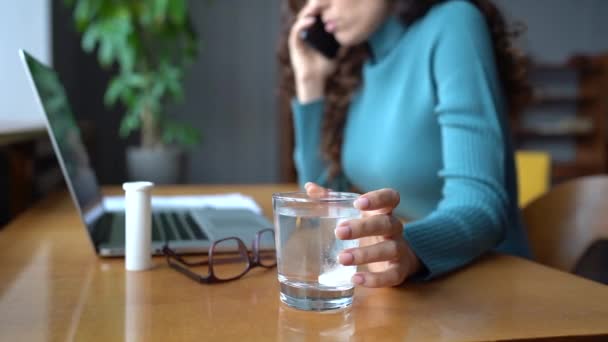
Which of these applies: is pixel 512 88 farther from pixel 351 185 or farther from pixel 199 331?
pixel 199 331

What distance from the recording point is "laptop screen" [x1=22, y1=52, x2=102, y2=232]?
0.72 m

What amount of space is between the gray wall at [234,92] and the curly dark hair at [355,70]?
268 centimetres

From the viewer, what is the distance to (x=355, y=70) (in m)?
1.42

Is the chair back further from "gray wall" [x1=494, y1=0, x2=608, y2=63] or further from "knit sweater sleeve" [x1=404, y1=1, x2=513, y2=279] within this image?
"gray wall" [x1=494, y1=0, x2=608, y2=63]

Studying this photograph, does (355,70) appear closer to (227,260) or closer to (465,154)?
(465,154)

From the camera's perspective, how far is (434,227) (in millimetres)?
729

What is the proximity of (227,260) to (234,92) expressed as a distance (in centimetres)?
359

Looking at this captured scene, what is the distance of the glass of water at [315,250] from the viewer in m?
0.53

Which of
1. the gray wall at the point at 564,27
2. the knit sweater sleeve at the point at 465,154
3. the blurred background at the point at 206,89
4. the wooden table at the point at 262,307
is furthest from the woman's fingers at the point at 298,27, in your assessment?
the gray wall at the point at 564,27

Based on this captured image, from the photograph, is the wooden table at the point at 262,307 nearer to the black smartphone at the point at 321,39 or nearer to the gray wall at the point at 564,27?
the black smartphone at the point at 321,39

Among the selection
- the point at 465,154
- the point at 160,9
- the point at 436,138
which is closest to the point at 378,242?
the point at 465,154

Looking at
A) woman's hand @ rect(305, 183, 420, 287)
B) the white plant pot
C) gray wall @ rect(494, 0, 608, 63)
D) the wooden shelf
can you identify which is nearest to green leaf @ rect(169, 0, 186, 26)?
the white plant pot

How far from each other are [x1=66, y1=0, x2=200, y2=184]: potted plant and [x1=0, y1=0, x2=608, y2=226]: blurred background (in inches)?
0.4

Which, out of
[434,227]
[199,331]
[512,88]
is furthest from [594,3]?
[199,331]
